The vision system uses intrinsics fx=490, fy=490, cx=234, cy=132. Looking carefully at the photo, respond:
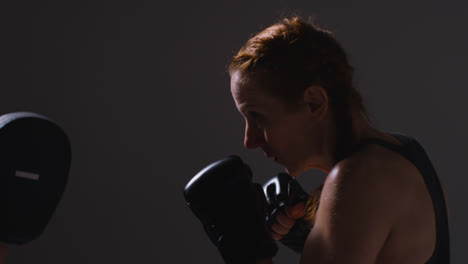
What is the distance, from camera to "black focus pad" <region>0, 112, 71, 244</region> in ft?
2.63

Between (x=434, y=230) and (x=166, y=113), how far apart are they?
1924 mm

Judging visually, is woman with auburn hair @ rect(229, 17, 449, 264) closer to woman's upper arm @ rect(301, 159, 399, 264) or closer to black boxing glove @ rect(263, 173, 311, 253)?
woman's upper arm @ rect(301, 159, 399, 264)

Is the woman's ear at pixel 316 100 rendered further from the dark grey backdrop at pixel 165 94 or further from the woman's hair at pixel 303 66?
the dark grey backdrop at pixel 165 94

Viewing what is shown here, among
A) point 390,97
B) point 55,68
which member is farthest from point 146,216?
point 390,97

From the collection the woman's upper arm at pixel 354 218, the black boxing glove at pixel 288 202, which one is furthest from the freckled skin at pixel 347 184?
the black boxing glove at pixel 288 202

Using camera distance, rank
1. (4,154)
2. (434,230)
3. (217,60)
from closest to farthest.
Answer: (4,154)
(434,230)
(217,60)

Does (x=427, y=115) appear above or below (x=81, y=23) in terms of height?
below

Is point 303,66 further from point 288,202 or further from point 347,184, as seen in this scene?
point 288,202

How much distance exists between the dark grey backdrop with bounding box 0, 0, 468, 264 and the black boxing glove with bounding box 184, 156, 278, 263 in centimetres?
165

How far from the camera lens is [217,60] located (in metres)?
2.75

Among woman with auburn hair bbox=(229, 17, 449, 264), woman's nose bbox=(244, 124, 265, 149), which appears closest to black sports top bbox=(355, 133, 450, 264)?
woman with auburn hair bbox=(229, 17, 449, 264)

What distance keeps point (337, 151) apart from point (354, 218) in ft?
0.63

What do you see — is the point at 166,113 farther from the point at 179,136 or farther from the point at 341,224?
the point at 341,224

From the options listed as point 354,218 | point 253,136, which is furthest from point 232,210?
point 354,218
